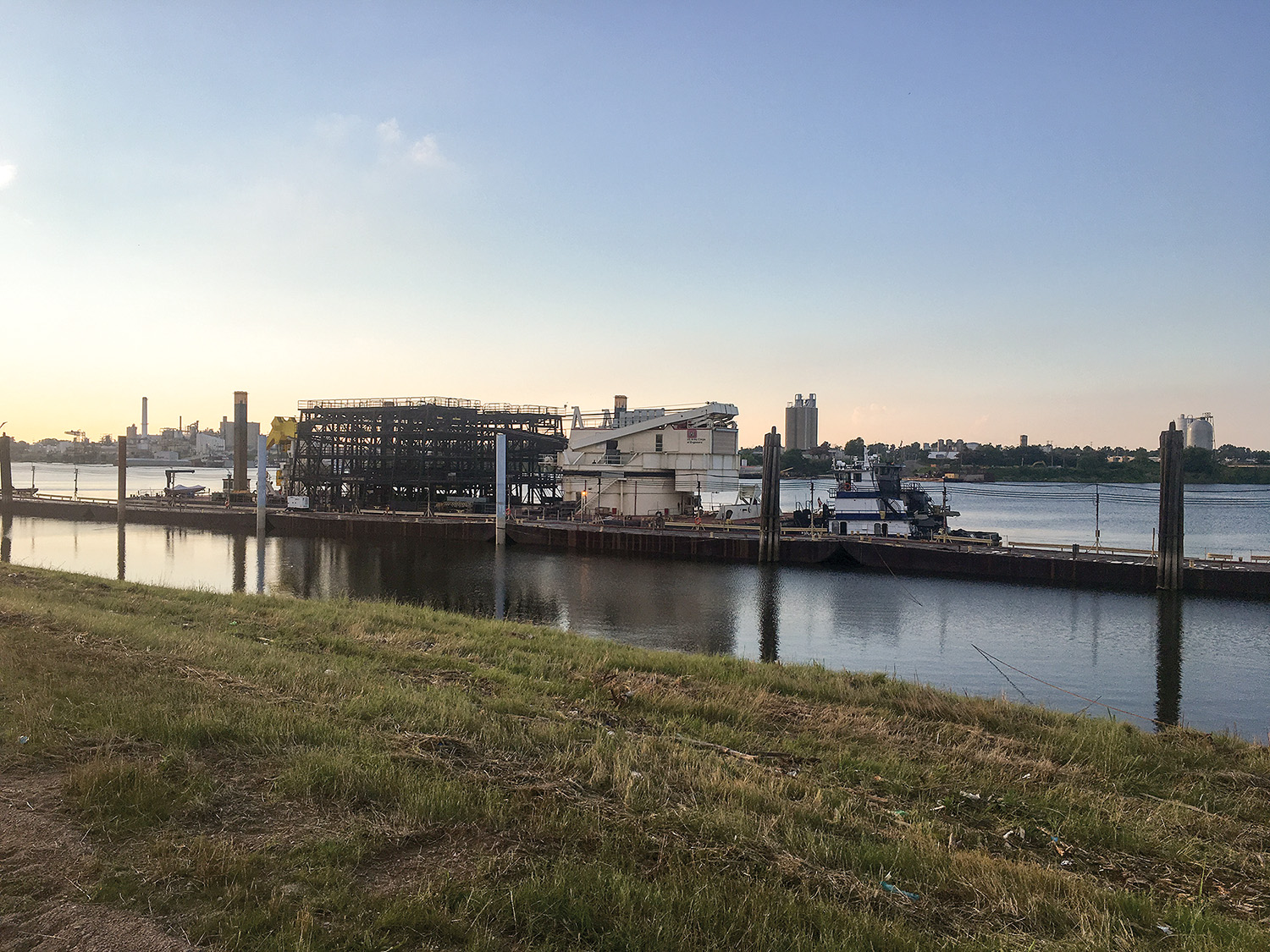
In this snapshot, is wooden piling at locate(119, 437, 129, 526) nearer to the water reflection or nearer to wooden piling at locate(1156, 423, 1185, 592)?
the water reflection

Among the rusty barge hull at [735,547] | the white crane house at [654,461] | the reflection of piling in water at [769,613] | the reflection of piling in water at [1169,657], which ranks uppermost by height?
the white crane house at [654,461]

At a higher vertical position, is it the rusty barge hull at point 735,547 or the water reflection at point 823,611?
the rusty barge hull at point 735,547

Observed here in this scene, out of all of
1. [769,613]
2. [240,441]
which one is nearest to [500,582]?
[769,613]

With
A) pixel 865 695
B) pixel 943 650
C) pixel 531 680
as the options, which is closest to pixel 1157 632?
pixel 943 650

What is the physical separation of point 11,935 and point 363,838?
2.21 meters

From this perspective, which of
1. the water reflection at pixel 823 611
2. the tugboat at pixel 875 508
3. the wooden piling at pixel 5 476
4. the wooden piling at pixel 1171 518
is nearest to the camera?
the water reflection at pixel 823 611

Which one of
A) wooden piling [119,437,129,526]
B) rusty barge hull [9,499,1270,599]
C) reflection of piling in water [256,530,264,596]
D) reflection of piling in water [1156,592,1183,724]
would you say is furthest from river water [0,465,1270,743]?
wooden piling [119,437,129,526]

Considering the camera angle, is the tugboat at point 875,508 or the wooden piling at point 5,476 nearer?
the tugboat at point 875,508

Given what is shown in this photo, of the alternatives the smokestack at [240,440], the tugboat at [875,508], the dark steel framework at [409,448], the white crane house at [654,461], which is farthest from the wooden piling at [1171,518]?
the smokestack at [240,440]

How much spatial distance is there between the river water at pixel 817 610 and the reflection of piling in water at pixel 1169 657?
79 millimetres

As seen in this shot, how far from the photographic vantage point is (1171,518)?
35969 mm

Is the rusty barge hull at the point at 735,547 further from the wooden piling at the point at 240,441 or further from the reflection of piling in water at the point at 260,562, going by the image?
the wooden piling at the point at 240,441

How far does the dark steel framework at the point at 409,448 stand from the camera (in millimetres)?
67812

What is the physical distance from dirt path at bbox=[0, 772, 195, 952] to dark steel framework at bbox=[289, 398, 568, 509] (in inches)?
2425
